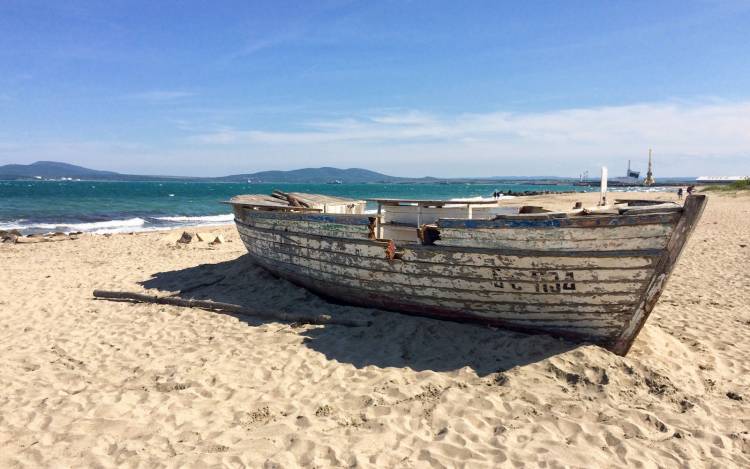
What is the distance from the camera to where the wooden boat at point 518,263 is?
5.38 m

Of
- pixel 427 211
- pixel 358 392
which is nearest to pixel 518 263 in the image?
pixel 358 392

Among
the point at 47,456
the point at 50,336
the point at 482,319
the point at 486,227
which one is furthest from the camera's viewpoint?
the point at 50,336

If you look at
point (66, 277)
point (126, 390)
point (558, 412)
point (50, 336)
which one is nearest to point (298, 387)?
point (126, 390)

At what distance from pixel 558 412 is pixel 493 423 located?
2.30 feet

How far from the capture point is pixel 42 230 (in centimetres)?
2438

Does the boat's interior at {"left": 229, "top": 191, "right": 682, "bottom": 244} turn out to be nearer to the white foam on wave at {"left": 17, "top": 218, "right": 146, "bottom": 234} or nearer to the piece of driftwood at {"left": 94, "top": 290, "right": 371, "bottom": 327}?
the piece of driftwood at {"left": 94, "top": 290, "right": 371, "bottom": 327}

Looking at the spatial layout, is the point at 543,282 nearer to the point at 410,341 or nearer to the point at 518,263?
the point at 518,263

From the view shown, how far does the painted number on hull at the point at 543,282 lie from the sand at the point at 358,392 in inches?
28.4

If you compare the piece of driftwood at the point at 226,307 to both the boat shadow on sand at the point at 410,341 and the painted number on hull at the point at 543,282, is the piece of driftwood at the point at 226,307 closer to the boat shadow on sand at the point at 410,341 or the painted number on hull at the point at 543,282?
the boat shadow on sand at the point at 410,341

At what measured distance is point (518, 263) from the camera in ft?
19.5

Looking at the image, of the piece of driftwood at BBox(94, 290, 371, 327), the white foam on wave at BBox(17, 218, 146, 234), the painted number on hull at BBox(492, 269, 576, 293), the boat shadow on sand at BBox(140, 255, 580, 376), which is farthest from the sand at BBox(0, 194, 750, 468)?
the white foam on wave at BBox(17, 218, 146, 234)

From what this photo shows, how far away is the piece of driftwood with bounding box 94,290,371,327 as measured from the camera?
739cm

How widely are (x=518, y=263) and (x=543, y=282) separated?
14.3 inches

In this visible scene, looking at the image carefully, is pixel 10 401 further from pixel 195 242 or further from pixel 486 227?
pixel 195 242
